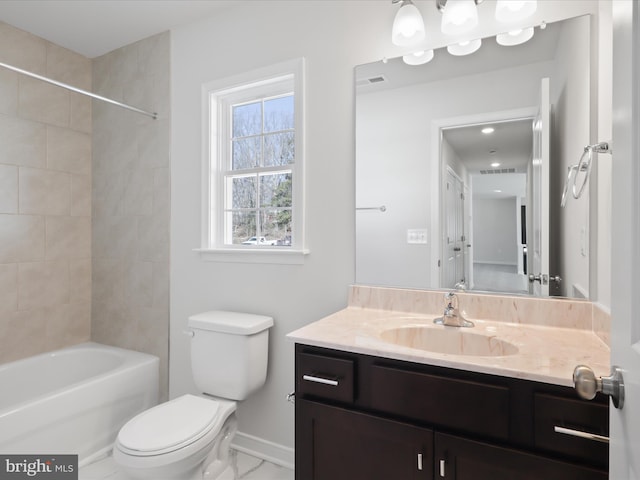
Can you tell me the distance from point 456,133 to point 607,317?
917 millimetres

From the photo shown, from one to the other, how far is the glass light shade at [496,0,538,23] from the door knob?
1.43m

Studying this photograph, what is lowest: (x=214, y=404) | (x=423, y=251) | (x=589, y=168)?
(x=214, y=404)

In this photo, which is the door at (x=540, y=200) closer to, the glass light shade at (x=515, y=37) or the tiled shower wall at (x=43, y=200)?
the glass light shade at (x=515, y=37)

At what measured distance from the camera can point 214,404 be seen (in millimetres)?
1815

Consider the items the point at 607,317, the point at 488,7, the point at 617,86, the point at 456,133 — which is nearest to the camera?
the point at 617,86

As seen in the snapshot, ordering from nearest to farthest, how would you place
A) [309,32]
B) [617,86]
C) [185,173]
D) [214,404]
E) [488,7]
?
[617,86], [488,7], [214,404], [309,32], [185,173]

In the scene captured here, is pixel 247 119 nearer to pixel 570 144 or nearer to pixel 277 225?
pixel 277 225

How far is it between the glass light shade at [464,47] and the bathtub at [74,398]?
2482 millimetres

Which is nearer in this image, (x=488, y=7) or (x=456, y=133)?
(x=488, y=7)

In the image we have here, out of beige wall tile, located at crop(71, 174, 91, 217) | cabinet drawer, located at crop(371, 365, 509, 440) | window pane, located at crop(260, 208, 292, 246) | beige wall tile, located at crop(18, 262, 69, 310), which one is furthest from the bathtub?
cabinet drawer, located at crop(371, 365, 509, 440)

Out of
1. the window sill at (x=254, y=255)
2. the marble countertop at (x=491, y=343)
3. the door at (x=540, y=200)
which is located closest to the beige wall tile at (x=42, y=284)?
the window sill at (x=254, y=255)

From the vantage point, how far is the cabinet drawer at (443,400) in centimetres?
105

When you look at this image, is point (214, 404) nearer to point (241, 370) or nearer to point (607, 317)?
point (241, 370)

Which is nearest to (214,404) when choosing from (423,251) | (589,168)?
(423,251)
